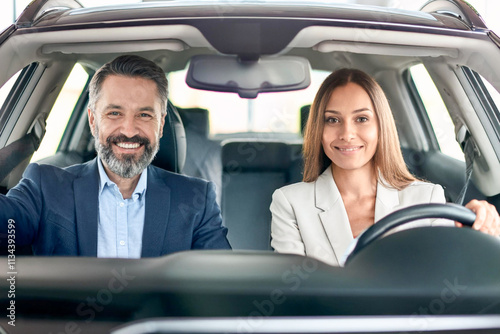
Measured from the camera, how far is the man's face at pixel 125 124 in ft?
5.58

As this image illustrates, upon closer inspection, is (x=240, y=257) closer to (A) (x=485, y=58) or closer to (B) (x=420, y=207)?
(B) (x=420, y=207)

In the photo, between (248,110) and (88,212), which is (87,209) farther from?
(248,110)

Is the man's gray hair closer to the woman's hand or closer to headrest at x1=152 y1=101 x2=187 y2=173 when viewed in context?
headrest at x1=152 y1=101 x2=187 y2=173

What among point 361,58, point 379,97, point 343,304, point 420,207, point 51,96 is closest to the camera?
point 343,304

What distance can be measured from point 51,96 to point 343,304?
1404 mm

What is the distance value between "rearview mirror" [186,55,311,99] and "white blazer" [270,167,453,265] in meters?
0.38

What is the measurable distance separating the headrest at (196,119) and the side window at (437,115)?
906 mm

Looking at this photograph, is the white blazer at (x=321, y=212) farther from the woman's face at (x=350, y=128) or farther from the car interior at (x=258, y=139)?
the car interior at (x=258, y=139)

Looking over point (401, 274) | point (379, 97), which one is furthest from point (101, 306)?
point (379, 97)

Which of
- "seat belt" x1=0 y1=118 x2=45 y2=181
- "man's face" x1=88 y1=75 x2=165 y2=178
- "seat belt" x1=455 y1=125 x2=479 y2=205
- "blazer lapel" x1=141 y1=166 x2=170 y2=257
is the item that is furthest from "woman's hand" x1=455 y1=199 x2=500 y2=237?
"seat belt" x1=0 y1=118 x2=45 y2=181

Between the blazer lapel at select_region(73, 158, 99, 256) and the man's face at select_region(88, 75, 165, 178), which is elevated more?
the man's face at select_region(88, 75, 165, 178)

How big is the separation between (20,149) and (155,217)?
480 millimetres

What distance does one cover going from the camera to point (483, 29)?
134 cm

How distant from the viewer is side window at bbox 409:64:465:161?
6.81 ft
